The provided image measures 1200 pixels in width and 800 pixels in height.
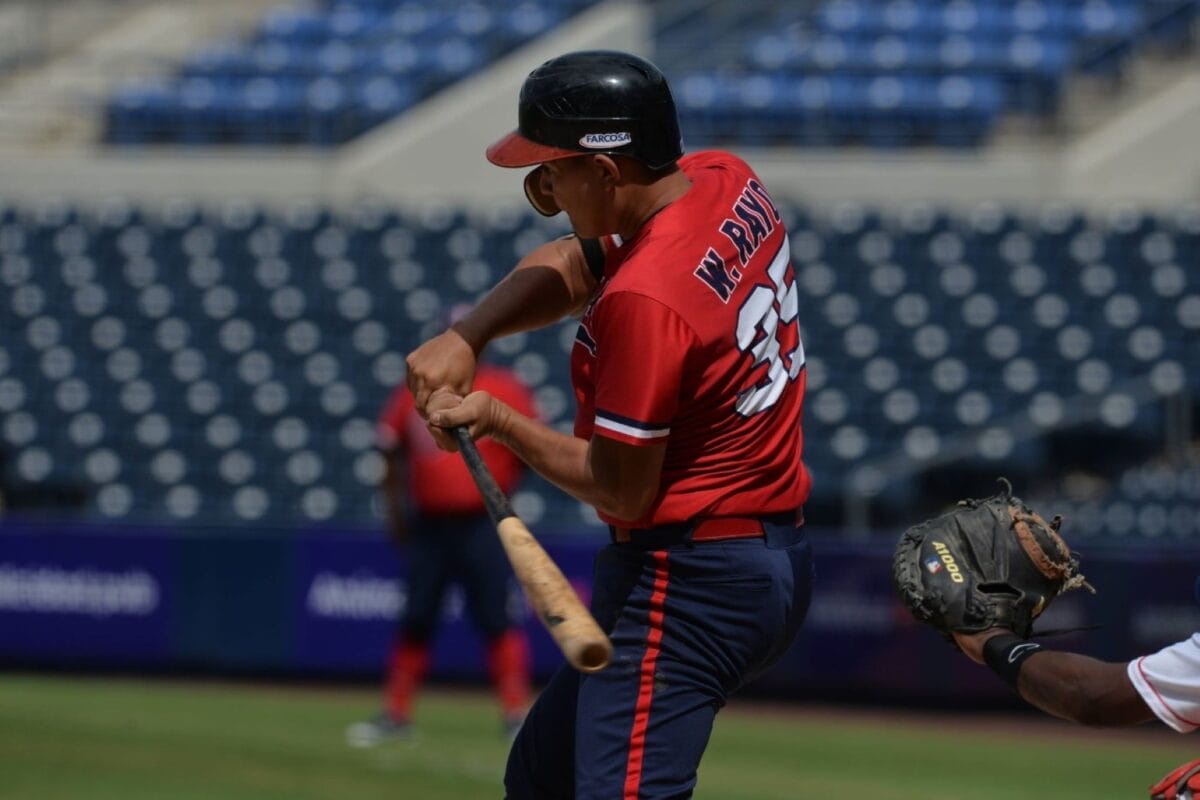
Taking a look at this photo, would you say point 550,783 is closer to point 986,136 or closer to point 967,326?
point 967,326

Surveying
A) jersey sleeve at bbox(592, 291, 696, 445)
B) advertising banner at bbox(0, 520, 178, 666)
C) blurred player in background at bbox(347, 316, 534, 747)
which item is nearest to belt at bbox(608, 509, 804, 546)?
jersey sleeve at bbox(592, 291, 696, 445)

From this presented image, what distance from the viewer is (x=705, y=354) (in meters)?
3.64

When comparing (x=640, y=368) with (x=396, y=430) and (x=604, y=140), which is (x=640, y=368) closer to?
(x=604, y=140)

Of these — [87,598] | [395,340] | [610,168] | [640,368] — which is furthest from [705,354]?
[395,340]

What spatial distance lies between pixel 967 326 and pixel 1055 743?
209 inches

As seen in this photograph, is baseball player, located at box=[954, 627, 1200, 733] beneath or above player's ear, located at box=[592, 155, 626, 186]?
beneath

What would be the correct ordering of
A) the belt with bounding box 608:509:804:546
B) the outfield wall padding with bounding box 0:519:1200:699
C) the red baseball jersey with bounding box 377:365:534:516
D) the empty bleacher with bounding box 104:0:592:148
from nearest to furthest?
the belt with bounding box 608:509:804:546 → the red baseball jersey with bounding box 377:365:534:516 → the outfield wall padding with bounding box 0:519:1200:699 → the empty bleacher with bounding box 104:0:592:148

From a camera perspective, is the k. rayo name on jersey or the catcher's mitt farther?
the k. rayo name on jersey

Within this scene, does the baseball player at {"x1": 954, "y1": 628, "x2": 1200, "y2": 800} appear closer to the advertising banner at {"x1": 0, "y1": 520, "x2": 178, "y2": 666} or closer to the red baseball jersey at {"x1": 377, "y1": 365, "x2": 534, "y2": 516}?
the red baseball jersey at {"x1": 377, "y1": 365, "x2": 534, "y2": 516}

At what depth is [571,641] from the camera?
10.8 ft

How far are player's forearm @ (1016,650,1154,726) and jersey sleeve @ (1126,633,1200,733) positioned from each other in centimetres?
3

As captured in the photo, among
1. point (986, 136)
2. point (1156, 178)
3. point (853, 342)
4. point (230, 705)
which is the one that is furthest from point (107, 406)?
point (1156, 178)

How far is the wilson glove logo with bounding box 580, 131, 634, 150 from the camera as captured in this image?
3.70m

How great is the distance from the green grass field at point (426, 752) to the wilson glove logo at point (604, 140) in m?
4.38
